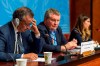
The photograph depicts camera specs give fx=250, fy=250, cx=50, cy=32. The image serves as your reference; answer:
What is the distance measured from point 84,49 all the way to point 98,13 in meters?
3.47

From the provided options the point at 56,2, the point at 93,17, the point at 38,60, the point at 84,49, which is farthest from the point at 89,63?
the point at 93,17

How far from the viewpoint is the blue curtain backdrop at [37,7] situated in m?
3.89

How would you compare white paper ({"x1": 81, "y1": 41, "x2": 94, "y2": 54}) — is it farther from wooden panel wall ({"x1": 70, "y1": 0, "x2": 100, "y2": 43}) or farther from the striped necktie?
wooden panel wall ({"x1": 70, "y1": 0, "x2": 100, "y2": 43})

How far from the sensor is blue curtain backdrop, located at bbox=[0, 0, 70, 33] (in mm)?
3887

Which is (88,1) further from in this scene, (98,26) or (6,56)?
(6,56)

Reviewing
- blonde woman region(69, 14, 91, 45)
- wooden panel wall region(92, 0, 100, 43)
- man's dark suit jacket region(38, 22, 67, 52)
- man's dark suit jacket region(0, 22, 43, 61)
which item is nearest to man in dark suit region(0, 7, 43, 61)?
man's dark suit jacket region(0, 22, 43, 61)

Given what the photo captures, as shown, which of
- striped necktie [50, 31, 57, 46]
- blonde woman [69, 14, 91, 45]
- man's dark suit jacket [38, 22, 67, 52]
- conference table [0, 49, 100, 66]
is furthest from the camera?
blonde woman [69, 14, 91, 45]

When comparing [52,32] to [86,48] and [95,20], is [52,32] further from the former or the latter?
[95,20]

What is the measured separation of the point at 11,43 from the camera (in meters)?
2.56

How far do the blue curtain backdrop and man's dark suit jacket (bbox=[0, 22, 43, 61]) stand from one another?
98cm

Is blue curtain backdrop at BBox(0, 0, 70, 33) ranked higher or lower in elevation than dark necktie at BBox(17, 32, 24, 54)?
higher

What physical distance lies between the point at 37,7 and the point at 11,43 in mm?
2124

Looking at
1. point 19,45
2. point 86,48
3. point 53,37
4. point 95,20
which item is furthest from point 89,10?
point 19,45

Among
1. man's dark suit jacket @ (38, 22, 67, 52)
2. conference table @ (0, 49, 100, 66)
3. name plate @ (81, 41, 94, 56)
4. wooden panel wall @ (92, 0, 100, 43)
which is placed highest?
wooden panel wall @ (92, 0, 100, 43)
